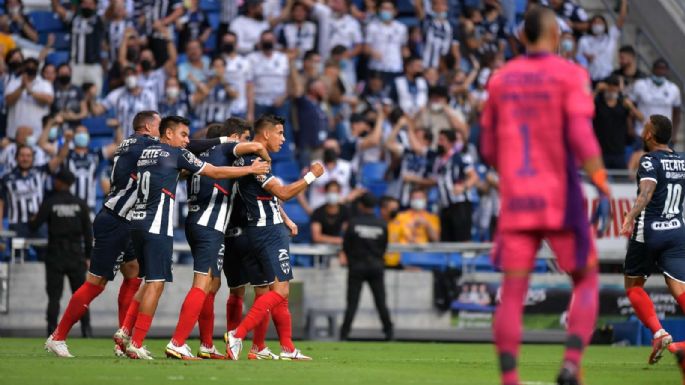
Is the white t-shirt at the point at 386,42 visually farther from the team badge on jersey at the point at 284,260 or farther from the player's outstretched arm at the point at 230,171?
the player's outstretched arm at the point at 230,171

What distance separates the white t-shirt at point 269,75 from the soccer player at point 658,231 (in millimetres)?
10643

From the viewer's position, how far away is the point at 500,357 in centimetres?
774

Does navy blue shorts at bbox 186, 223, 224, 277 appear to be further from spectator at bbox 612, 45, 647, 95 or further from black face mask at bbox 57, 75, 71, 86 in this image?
spectator at bbox 612, 45, 647, 95

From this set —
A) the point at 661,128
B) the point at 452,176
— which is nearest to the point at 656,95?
the point at 452,176

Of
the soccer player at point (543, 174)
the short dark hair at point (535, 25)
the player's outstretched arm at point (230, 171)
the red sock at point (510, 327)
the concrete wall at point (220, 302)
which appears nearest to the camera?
the red sock at point (510, 327)

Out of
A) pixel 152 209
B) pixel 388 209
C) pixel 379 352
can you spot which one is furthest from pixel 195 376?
pixel 388 209

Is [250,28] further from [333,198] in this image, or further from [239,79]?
[333,198]

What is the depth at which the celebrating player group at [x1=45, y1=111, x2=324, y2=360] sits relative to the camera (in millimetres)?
12789

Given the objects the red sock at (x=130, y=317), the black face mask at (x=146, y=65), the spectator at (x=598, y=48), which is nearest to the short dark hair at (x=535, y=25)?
the red sock at (x=130, y=317)

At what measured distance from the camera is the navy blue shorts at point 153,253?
41.8 feet

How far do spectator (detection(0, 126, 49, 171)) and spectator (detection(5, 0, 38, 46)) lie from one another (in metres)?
3.71

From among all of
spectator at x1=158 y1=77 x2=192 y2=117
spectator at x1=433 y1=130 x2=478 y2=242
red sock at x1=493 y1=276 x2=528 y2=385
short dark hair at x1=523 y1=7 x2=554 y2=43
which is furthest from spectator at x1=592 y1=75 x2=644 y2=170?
red sock at x1=493 y1=276 x2=528 y2=385

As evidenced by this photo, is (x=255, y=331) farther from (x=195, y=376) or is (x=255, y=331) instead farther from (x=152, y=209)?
(x=195, y=376)

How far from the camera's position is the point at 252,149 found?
504 inches
